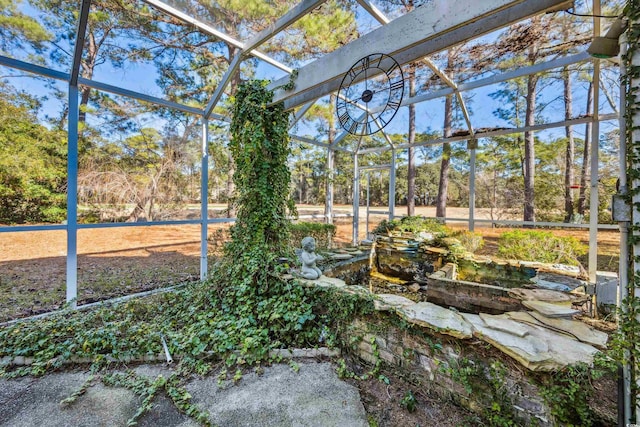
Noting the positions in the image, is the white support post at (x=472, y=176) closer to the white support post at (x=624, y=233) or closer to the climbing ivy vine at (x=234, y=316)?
the white support post at (x=624, y=233)

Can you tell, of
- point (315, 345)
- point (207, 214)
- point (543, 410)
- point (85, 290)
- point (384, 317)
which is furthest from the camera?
point (207, 214)

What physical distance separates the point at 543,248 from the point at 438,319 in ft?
13.7

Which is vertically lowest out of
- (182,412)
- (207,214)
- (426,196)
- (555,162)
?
(182,412)

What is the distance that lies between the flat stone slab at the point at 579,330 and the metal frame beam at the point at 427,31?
2.10 meters

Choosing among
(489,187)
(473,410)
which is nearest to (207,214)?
(473,410)

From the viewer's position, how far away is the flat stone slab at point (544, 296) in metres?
2.52

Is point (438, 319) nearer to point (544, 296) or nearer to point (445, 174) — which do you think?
point (544, 296)

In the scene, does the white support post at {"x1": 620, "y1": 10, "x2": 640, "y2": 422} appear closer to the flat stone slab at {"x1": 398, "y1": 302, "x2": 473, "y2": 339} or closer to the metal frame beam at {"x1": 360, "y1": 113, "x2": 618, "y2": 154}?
the flat stone slab at {"x1": 398, "y1": 302, "x2": 473, "y2": 339}

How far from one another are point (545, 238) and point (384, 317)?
14.5 ft

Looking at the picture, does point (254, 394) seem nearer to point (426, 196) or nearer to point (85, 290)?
point (85, 290)

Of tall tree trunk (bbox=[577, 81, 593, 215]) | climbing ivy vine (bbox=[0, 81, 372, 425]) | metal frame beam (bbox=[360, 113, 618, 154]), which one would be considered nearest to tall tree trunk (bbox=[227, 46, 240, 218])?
climbing ivy vine (bbox=[0, 81, 372, 425])

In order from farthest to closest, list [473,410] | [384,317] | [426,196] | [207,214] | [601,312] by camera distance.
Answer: [426,196] < [207,214] < [601,312] < [384,317] < [473,410]

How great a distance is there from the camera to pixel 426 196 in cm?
841

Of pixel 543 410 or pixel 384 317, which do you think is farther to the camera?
pixel 384 317
